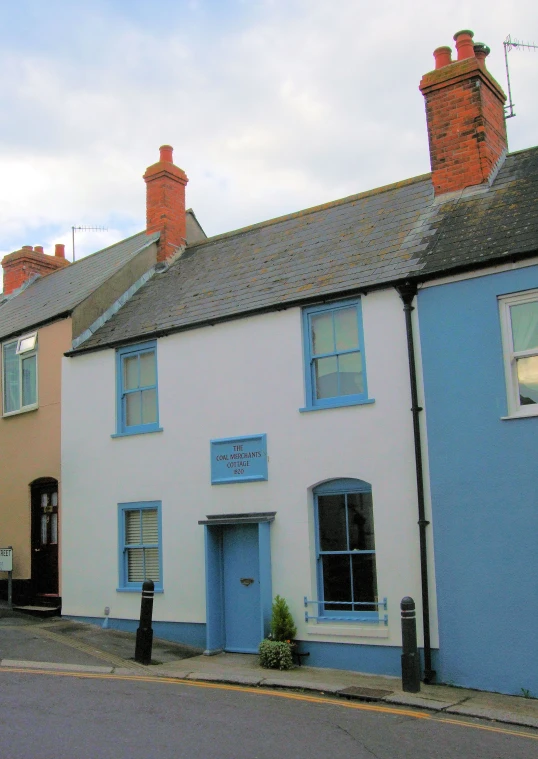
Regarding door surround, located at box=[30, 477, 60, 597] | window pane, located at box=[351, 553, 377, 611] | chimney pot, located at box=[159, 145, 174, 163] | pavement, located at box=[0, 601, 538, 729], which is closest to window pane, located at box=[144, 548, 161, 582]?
pavement, located at box=[0, 601, 538, 729]

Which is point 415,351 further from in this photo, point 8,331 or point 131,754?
point 8,331

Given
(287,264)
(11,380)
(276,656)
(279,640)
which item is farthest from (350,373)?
(11,380)

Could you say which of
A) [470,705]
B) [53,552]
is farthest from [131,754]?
[53,552]

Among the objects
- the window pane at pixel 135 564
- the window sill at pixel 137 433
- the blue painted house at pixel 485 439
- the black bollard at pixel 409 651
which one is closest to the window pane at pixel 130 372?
the window sill at pixel 137 433

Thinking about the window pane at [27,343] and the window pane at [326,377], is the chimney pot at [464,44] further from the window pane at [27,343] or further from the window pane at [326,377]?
the window pane at [27,343]

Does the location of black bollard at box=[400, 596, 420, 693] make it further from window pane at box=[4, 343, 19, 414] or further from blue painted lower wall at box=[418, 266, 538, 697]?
window pane at box=[4, 343, 19, 414]

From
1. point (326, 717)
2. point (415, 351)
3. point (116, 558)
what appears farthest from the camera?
point (116, 558)

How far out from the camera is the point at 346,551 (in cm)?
1159

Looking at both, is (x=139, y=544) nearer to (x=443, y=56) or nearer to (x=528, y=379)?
(x=528, y=379)

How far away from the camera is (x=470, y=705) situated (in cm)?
910

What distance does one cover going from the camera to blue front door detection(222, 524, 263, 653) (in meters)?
12.4

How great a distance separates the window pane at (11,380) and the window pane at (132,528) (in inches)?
171

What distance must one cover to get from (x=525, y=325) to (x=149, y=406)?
6.87m

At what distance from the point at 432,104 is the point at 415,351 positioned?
178 inches
